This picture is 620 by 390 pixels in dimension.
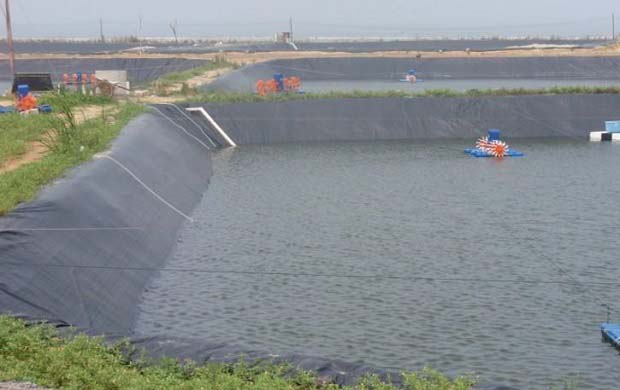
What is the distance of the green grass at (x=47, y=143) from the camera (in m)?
21.1

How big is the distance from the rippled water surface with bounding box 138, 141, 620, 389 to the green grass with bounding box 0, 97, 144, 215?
3.43 m

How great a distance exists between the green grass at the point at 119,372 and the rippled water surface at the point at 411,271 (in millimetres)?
3395

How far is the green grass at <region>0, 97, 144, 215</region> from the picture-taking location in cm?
2111

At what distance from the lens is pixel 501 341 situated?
55.8 feet

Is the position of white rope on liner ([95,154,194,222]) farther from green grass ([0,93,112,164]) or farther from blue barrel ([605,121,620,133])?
blue barrel ([605,121,620,133])

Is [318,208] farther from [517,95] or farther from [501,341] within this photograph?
[517,95]

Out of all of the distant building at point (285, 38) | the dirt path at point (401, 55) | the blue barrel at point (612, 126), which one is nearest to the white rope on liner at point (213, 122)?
the blue barrel at point (612, 126)

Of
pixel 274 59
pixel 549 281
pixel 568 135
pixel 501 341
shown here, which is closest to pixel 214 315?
pixel 501 341

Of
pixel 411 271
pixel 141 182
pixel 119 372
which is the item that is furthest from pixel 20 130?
pixel 119 372

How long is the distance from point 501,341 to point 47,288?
7765 millimetres

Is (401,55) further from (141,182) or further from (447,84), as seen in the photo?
(141,182)

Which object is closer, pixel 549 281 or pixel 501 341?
pixel 501 341

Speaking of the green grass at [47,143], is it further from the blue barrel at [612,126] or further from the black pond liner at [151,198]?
the blue barrel at [612,126]

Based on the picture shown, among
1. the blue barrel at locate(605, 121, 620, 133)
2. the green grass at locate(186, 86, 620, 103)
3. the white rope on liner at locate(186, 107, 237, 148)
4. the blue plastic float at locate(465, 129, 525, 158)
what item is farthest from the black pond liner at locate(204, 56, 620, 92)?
the blue plastic float at locate(465, 129, 525, 158)
